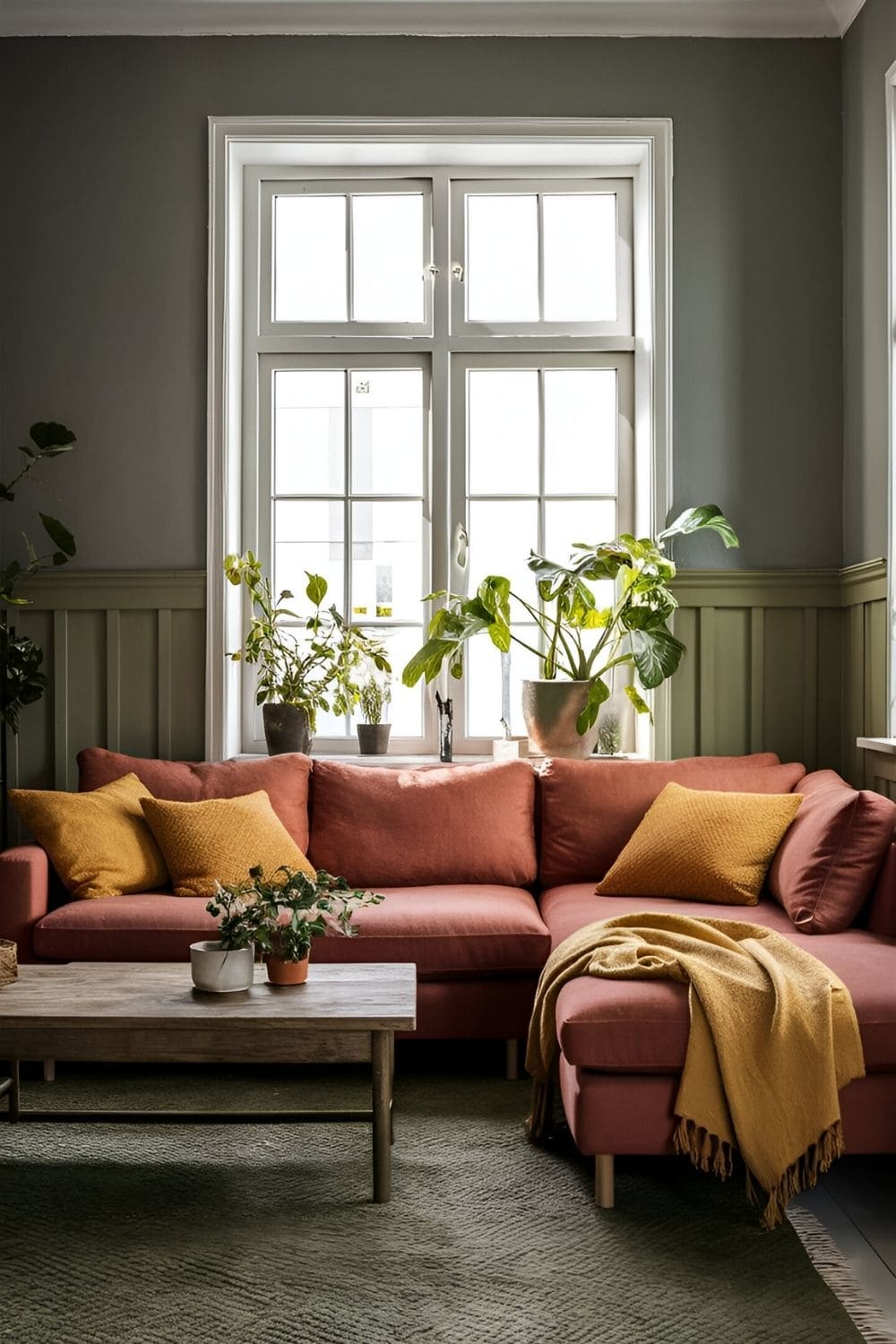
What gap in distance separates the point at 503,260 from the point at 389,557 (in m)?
→ 1.19

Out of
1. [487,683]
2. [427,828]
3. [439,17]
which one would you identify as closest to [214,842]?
[427,828]

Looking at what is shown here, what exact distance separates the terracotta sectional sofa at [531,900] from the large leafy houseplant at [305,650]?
1.16 ft

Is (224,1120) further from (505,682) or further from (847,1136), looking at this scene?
(505,682)

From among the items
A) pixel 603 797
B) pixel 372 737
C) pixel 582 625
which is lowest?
pixel 603 797

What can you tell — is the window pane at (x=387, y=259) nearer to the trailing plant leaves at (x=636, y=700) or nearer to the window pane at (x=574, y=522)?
the window pane at (x=574, y=522)

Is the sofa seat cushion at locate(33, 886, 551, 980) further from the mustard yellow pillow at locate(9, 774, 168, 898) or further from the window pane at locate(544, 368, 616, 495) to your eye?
the window pane at locate(544, 368, 616, 495)

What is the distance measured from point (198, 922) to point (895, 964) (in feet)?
5.78

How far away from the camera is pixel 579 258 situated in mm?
4492

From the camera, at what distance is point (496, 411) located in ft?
14.7

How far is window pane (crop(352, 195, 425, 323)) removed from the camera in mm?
4480

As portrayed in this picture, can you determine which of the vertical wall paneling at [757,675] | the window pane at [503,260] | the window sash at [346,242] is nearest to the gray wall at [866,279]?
the vertical wall paneling at [757,675]

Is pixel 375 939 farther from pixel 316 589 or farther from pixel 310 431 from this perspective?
pixel 310 431

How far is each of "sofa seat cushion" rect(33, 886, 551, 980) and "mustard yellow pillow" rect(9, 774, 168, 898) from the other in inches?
7.5

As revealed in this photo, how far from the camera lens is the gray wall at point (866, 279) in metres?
3.81
